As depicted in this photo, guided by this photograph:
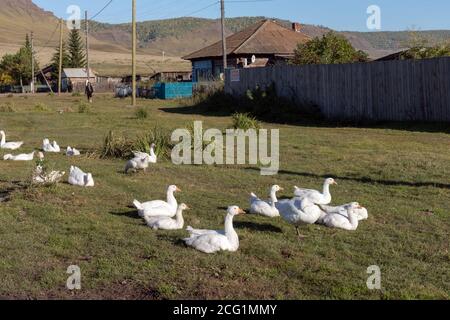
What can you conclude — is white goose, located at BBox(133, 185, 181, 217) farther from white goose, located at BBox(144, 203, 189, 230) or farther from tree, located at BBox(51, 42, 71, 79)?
tree, located at BBox(51, 42, 71, 79)

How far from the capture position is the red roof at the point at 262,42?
48781 millimetres

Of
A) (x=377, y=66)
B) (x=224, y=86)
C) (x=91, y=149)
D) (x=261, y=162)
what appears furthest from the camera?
(x=224, y=86)

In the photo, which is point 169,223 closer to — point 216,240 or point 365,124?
point 216,240

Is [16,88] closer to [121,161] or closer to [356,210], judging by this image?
[121,161]

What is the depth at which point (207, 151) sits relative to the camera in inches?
601

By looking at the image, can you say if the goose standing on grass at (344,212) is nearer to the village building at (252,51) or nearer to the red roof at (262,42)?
the village building at (252,51)

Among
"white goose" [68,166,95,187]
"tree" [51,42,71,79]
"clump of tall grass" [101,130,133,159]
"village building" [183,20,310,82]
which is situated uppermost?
"tree" [51,42,71,79]

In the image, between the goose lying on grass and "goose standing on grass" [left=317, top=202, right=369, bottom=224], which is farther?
the goose lying on grass

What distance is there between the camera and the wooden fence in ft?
72.5

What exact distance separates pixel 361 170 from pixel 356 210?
4470 mm

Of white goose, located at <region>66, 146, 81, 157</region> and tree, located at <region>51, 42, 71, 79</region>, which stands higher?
tree, located at <region>51, 42, 71, 79</region>

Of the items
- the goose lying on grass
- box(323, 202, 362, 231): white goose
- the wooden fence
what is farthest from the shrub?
the wooden fence

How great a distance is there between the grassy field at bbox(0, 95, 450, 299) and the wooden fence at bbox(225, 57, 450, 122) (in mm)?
8202
